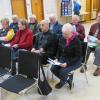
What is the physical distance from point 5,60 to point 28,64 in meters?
0.45

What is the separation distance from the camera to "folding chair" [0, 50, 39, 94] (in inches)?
96.2

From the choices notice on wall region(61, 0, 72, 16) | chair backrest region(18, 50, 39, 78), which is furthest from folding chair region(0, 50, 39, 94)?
notice on wall region(61, 0, 72, 16)

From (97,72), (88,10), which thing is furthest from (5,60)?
(88,10)

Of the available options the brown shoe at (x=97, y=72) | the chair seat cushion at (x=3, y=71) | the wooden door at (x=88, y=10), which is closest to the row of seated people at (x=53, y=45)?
the chair seat cushion at (x=3, y=71)

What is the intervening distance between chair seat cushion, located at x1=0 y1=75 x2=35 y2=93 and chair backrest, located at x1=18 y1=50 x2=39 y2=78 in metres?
0.08

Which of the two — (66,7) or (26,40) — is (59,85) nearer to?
(26,40)

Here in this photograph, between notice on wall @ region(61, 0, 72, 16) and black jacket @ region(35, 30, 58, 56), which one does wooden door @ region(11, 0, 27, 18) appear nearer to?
notice on wall @ region(61, 0, 72, 16)

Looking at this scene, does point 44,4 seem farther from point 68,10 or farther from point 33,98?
point 33,98

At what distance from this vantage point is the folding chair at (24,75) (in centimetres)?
244

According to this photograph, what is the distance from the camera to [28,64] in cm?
259

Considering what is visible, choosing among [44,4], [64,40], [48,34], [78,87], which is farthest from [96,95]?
[44,4]

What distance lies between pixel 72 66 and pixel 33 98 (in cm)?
75

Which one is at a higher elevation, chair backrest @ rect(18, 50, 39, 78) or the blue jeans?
chair backrest @ rect(18, 50, 39, 78)

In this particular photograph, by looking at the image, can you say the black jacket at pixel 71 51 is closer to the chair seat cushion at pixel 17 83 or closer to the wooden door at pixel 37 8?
the chair seat cushion at pixel 17 83
